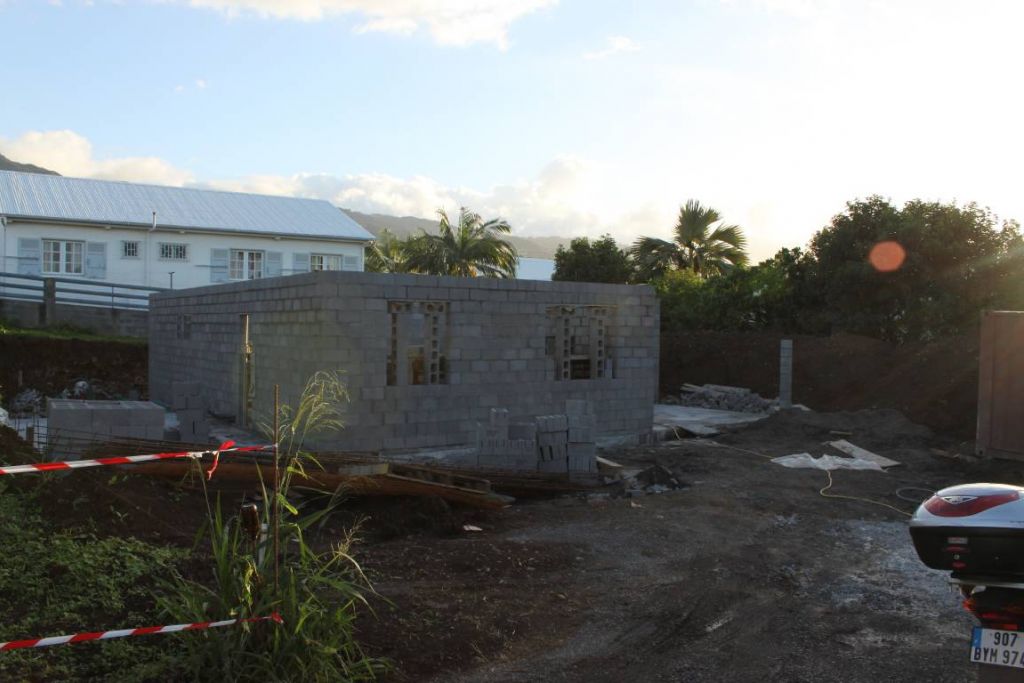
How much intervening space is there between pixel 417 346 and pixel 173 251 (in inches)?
933

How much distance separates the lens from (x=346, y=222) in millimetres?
38406

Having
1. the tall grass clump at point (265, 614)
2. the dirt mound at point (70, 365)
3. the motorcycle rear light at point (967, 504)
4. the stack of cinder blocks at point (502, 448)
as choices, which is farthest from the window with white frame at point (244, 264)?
the motorcycle rear light at point (967, 504)

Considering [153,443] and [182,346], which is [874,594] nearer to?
[153,443]

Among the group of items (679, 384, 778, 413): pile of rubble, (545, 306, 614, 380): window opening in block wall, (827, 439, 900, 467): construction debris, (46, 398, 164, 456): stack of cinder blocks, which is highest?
(545, 306, 614, 380): window opening in block wall

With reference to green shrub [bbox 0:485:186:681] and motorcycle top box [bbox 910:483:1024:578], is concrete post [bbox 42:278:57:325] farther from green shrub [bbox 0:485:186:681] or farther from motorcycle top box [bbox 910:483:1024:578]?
motorcycle top box [bbox 910:483:1024:578]

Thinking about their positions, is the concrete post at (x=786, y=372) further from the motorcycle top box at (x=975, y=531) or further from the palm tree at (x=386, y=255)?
the palm tree at (x=386, y=255)

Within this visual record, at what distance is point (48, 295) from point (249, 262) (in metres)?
10.0

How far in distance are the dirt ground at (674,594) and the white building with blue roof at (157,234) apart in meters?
24.4

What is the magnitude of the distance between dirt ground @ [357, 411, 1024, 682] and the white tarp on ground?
197 cm

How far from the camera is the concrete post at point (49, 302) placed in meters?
25.8

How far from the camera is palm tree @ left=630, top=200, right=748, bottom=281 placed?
112 ft

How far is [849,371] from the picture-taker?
76.6ft

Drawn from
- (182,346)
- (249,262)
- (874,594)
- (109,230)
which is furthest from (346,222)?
(874,594)

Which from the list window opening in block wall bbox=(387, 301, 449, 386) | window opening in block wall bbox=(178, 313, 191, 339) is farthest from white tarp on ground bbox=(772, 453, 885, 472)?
window opening in block wall bbox=(178, 313, 191, 339)
